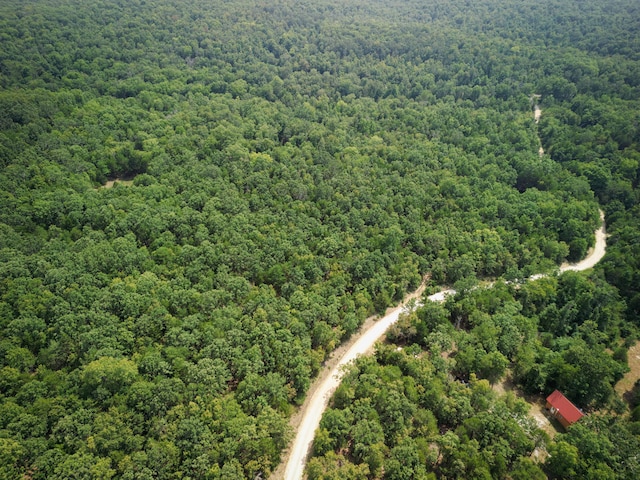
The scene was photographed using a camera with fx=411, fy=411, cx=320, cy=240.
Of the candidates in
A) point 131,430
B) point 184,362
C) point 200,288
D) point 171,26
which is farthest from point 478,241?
point 171,26

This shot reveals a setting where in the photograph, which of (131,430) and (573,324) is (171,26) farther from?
(573,324)

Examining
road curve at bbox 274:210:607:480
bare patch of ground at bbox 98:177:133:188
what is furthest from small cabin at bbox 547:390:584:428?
bare patch of ground at bbox 98:177:133:188

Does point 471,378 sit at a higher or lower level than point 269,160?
lower

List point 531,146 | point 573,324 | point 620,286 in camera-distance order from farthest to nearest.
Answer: point 531,146 < point 620,286 < point 573,324

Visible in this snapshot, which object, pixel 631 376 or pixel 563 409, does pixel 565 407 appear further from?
pixel 631 376

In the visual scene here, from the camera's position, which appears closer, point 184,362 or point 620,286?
point 184,362

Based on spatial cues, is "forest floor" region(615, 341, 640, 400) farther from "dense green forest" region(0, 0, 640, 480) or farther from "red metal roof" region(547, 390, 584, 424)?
"red metal roof" region(547, 390, 584, 424)

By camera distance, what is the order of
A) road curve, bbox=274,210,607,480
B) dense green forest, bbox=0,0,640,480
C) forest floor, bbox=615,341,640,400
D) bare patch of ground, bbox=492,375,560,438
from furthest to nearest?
forest floor, bbox=615,341,640,400 < bare patch of ground, bbox=492,375,560,438 < road curve, bbox=274,210,607,480 < dense green forest, bbox=0,0,640,480
